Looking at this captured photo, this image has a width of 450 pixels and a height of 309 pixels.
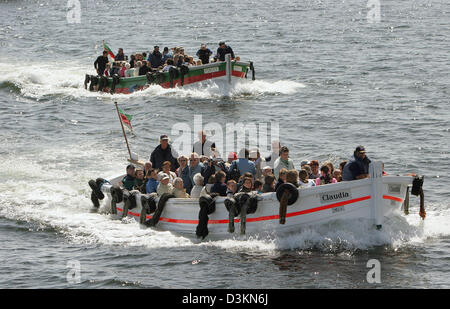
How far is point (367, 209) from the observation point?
16156 mm

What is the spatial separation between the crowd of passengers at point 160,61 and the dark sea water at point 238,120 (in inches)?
40.3

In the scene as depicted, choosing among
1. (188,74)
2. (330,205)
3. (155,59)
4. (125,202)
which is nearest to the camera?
(330,205)

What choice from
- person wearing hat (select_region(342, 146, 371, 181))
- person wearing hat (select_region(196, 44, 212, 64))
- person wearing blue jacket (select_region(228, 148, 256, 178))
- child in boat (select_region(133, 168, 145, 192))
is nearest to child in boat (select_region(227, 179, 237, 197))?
person wearing blue jacket (select_region(228, 148, 256, 178))

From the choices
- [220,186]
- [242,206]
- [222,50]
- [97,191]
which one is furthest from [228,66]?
[242,206]

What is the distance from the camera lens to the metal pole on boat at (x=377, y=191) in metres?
15.7

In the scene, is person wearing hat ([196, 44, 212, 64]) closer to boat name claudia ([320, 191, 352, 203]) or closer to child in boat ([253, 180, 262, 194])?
child in boat ([253, 180, 262, 194])

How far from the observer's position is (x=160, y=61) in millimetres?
34031

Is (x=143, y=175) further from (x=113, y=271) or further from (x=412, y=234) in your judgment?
(x=412, y=234)

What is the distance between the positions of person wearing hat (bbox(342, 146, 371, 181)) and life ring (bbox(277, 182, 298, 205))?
1097 mm

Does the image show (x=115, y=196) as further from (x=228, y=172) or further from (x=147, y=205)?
(x=228, y=172)

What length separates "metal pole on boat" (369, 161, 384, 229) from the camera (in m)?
15.7

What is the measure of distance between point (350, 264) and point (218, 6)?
5291 cm

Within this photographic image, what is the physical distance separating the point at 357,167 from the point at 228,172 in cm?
305
